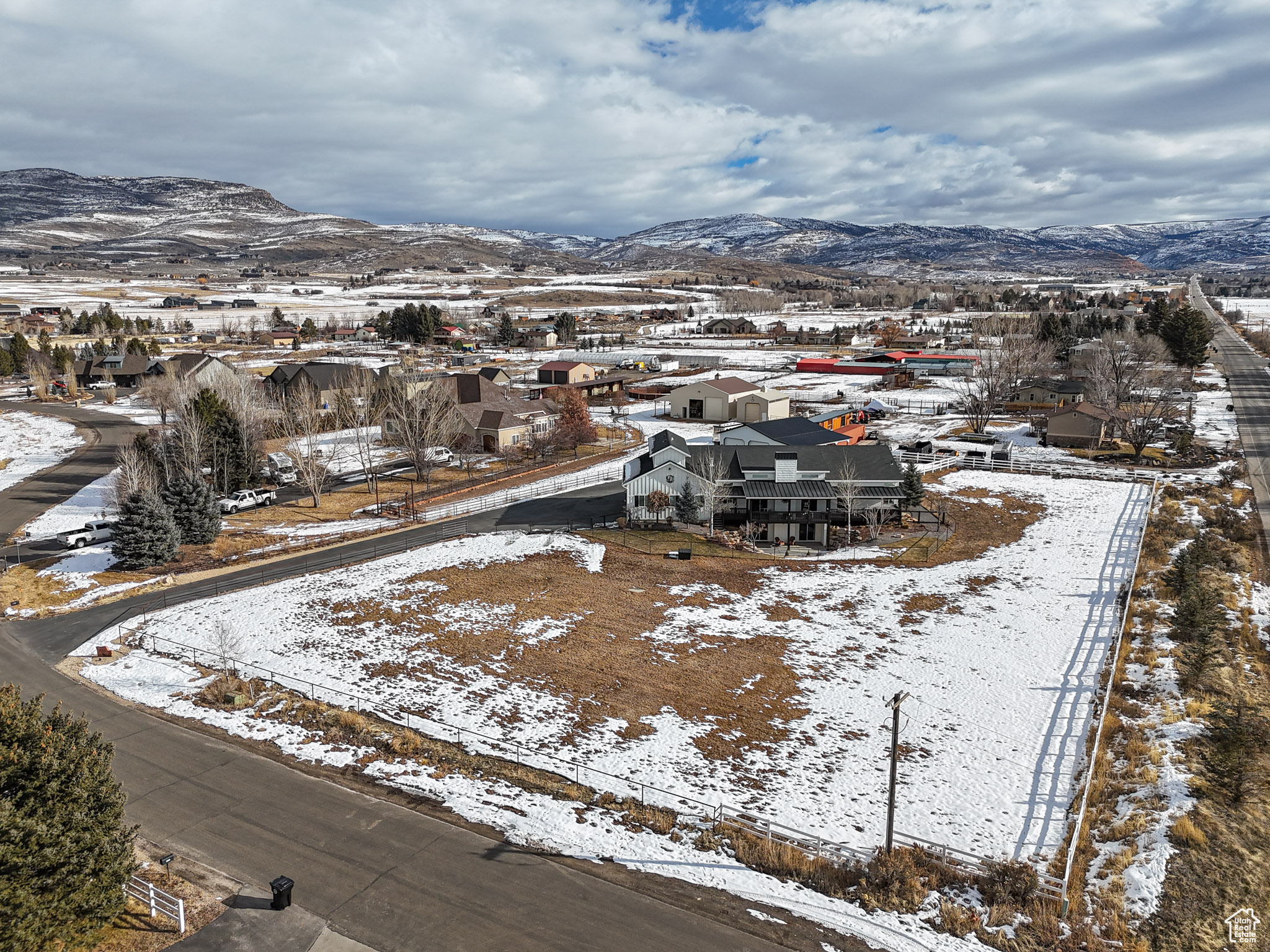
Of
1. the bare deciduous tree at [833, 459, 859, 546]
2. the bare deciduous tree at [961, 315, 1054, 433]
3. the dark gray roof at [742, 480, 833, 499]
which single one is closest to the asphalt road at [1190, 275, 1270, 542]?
the bare deciduous tree at [961, 315, 1054, 433]

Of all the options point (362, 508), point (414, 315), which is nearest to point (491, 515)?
point (362, 508)

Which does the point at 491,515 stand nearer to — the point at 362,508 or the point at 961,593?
the point at 362,508

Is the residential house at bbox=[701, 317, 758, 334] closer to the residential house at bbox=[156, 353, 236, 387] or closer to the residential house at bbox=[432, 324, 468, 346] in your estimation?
the residential house at bbox=[432, 324, 468, 346]

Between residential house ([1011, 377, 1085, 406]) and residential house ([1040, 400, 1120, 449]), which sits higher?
residential house ([1011, 377, 1085, 406])

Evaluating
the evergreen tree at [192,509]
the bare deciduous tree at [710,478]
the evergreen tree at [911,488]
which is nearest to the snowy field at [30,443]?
the evergreen tree at [192,509]

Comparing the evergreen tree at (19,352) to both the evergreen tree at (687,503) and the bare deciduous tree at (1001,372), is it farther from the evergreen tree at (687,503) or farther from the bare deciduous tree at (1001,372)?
the bare deciduous tree at (1001,372)

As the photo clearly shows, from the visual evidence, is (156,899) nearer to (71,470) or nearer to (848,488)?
(848,488)
